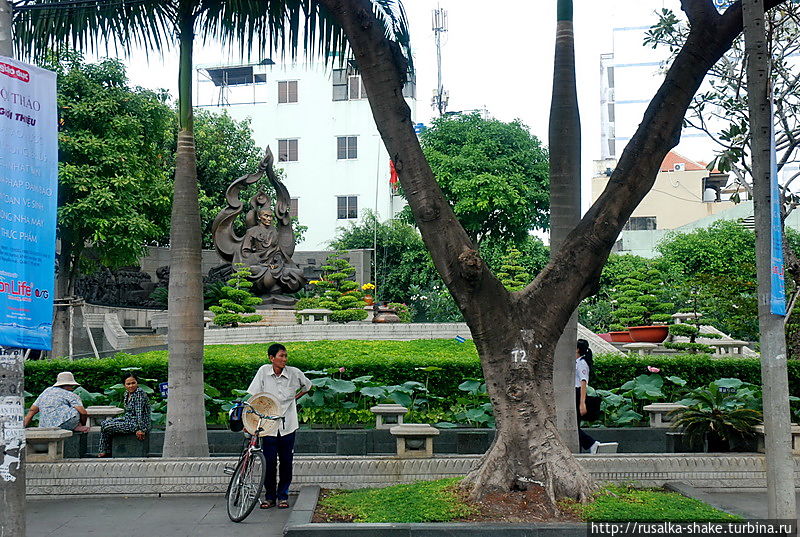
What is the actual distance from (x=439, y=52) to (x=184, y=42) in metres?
50.0

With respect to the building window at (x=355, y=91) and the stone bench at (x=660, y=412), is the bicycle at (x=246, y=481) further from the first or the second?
the building window at (x=355, y=91)

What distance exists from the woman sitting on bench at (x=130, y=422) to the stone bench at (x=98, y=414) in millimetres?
989

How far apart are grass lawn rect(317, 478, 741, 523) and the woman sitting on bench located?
3.04 m

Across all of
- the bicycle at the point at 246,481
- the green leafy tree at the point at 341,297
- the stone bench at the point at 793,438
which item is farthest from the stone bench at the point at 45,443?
the green leafy tree at the point at 341,297

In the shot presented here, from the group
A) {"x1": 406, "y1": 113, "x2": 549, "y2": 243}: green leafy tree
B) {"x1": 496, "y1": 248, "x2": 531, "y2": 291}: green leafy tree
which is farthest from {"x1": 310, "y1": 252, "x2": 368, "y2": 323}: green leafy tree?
{"x1": 406, "y1": 113, "x2": 549, "y2": 243}: green leafy tree

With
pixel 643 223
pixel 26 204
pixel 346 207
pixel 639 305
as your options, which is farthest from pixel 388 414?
pixel 643 223

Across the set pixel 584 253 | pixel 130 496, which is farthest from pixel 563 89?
pixel 130 496

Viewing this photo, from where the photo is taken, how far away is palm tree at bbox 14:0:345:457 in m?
9.86

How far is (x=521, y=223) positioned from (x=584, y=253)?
33724 mm

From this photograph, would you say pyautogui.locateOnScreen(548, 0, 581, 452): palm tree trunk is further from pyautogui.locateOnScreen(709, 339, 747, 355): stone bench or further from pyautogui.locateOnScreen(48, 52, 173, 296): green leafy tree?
pyautogui.locateOnScreen(48, 52, 173, 296): green leafy tree

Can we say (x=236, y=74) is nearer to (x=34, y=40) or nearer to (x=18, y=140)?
(x=34, y=40)

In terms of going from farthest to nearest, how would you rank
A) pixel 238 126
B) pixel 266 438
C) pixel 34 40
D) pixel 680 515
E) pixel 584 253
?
1. pixel 238 126
2. pixel 34 40
3. pixel 266 438
4. pixel 584 253
5. pixel 680 515

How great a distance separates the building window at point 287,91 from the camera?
52.7 metres

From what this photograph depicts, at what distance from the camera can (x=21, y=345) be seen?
5.53m
